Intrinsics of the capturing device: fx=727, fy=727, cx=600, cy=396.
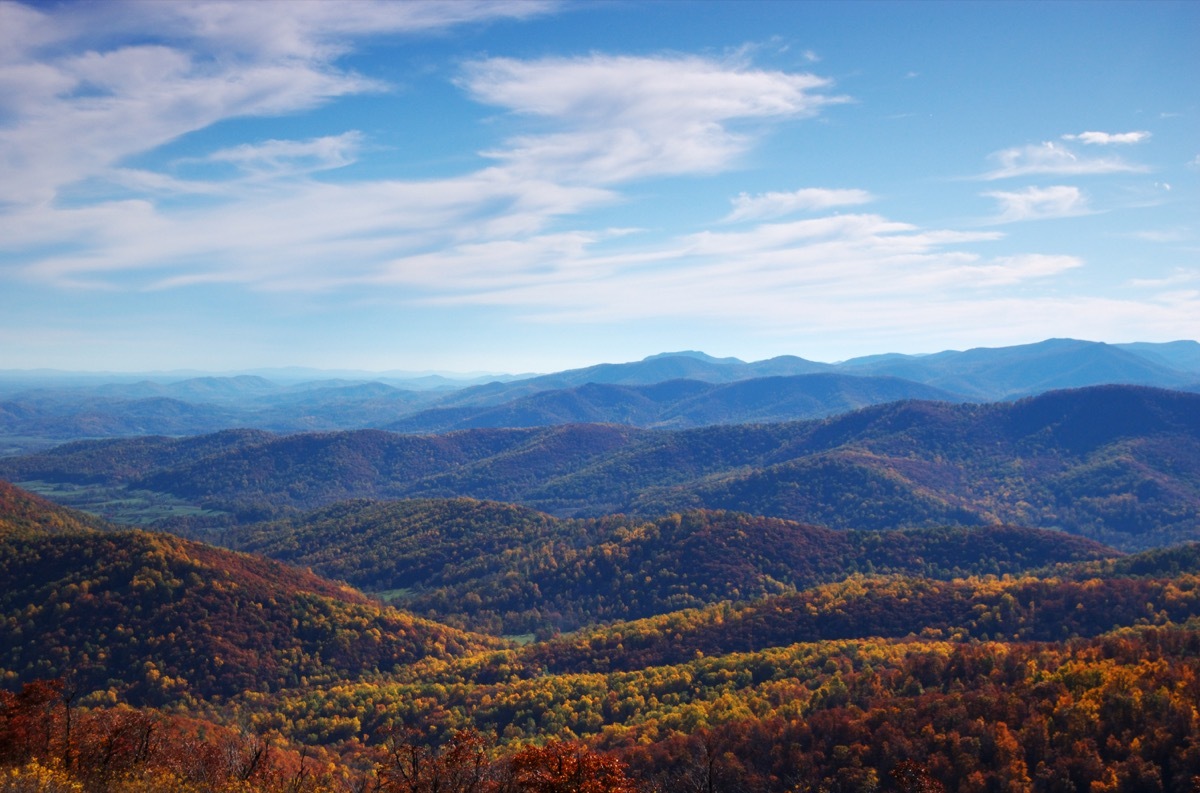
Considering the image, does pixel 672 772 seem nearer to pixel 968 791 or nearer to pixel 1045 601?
pixel 968 791

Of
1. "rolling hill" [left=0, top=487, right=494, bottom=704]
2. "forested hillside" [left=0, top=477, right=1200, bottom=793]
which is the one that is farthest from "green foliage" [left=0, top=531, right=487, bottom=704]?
"forested hillside" [left=0, top=477, right=1200, bottom=793]

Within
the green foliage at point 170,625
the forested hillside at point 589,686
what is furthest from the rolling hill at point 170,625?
the forested hillside at point 589,686

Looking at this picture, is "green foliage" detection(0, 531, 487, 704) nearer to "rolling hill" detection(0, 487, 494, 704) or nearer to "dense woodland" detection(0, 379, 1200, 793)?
"rolling hill" detection(0, 487, 494, 704)

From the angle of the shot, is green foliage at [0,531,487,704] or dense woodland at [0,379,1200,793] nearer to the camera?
dense woodland at [0,379,1200,793]

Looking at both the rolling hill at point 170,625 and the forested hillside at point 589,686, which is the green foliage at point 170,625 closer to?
the rolling hill at point 170,625

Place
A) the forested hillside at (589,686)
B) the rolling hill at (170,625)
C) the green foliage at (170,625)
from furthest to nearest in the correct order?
the green foliage at (170,625) → the rolling hill at (170,625) → the forested hillside at (589,686)

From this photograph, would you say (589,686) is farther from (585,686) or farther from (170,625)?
(170,625)

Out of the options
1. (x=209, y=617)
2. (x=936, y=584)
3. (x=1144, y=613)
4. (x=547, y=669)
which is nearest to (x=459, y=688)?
(x=547, y=669)

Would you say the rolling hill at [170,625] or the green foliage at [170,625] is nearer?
the rolling hill at [170,625]

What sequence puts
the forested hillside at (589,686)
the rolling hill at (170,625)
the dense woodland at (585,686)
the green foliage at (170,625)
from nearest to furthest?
the dense woodland at (585,686) → the forested hillside at (589,686) → the rolling hill at (170,625) → the green foliage at (170,625)

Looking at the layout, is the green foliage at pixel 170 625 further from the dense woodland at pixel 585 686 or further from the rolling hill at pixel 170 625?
the dense woodland at pixel 585 686

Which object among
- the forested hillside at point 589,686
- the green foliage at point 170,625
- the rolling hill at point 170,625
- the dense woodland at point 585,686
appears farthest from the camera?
the green foliage at point 170,625
